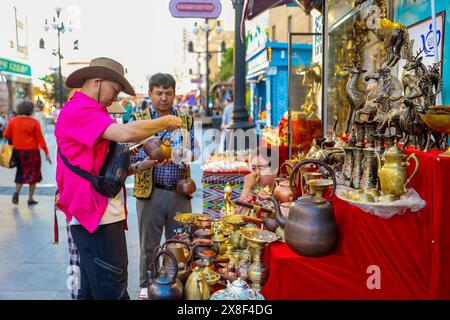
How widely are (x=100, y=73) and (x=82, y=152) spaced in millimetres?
467

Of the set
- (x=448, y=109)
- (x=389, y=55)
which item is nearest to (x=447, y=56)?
(x=389, y=55)

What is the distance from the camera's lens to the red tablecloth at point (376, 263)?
6.27 feet

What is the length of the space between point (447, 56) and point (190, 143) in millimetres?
2089

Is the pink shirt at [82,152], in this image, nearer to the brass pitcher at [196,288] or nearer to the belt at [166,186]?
the brass pitcher at [196,288]

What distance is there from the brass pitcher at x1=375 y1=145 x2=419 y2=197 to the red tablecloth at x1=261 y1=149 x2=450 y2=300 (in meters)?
0.11

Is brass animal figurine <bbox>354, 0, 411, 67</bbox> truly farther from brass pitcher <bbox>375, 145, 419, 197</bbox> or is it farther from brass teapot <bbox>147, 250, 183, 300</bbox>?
brass teapot <bbox>147, 250, 183, 300</bbox>

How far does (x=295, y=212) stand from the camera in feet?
6.38

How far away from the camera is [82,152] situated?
2.21 meters

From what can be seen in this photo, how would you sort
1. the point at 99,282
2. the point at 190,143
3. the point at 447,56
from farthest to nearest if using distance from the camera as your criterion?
the point at 190,143 < the point at 447,56 < the point at 99,282

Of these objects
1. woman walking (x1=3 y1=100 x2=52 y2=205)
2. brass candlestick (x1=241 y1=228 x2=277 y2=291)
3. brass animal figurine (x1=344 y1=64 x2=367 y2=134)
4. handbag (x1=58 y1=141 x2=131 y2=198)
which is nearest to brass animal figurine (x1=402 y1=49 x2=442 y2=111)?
brass animal figurine (x1=344 y1=64 x2=367 y2=134)

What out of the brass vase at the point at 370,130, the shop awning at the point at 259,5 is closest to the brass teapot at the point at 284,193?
the brass vase at the point at 370,130

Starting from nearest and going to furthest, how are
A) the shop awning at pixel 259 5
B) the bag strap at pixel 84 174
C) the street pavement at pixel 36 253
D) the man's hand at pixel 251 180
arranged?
the bag strap at pixel 84 174
the street pavement at pixel 36 253
the man's hand at pixel 251 180
the shop awning at pixel 259 5

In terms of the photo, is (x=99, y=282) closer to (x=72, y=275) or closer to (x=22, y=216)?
(x=72, y=275)

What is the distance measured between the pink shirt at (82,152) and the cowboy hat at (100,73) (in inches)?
4.6
